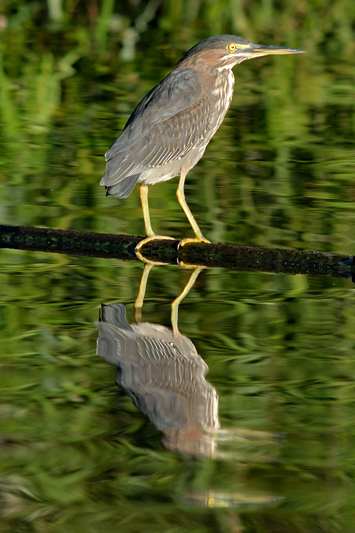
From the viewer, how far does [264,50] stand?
Result: 837cm

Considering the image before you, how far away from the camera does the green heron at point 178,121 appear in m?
7.86

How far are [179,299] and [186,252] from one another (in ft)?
0.78

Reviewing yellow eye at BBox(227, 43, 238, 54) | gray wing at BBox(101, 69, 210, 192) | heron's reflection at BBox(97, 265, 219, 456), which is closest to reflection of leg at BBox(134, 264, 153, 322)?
heron's reflection at BBox(97, 265, 219, 456)

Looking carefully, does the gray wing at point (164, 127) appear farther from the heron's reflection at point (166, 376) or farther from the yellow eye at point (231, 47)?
the heron's reflection at point (166, 376)

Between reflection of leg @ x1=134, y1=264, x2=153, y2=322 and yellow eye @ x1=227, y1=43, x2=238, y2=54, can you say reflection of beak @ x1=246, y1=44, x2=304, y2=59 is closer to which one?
yellow eye @ x1=227, y1=43, x2=238, y2=54

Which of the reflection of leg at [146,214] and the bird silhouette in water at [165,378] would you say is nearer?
the bird silhouette in water at [165,378]

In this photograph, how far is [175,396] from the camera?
219 inches

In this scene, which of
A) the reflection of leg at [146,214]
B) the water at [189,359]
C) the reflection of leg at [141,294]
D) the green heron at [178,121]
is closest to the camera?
the water at [189,359]

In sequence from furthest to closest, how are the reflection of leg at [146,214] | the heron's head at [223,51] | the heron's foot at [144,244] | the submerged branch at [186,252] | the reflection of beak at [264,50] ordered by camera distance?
1. the heron's head at [223,51]
2. the reflection of beak at [264,50]
3. the reflection of leg at [146,214]
4. the heron's foot at [144,244]
5. the submerged branch at [186,252]

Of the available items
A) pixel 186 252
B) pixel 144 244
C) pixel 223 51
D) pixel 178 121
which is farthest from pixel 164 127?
pixel 186 252

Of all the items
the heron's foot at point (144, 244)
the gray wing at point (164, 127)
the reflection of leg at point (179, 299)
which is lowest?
the reflection of leg at point (179, 299)

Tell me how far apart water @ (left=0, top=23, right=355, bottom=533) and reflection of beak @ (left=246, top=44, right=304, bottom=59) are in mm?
944

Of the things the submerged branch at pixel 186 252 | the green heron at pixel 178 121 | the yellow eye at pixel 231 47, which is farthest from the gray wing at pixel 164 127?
the submerged branch at pixel 186 252

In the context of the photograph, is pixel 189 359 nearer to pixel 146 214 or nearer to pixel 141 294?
pixel 141 294
